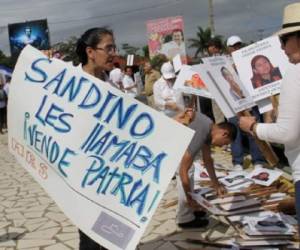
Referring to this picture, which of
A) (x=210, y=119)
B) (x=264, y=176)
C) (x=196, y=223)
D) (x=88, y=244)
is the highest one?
(x=210, y=119)

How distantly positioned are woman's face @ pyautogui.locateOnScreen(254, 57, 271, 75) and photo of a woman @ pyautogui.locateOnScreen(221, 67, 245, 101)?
0.47 m

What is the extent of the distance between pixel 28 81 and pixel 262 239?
2.41m

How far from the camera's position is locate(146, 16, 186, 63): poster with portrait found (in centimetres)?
1252

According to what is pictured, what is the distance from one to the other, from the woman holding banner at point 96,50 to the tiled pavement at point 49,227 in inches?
84.6

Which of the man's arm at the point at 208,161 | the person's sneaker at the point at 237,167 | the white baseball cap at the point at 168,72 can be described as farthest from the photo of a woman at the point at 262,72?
the person's sneaker at the point at 237,167

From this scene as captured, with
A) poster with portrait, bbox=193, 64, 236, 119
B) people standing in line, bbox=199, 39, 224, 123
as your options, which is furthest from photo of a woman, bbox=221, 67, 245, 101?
people standing in line, bbox=199, 39, 224, 123

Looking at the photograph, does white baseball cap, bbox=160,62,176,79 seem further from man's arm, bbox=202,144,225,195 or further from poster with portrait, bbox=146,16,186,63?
poster with portrait, bbox=146,16,186,63

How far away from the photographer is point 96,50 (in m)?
3.23

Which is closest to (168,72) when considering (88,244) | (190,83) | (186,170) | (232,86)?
(190,83)

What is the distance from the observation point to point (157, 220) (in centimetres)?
567

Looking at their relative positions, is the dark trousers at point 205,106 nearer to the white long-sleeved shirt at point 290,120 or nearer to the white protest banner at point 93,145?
the white protest banner at point 93,145

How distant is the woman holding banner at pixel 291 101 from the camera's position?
2.72 meters

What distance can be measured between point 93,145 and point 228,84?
129 centimetres

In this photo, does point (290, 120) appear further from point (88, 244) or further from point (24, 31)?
point (24, 31)
